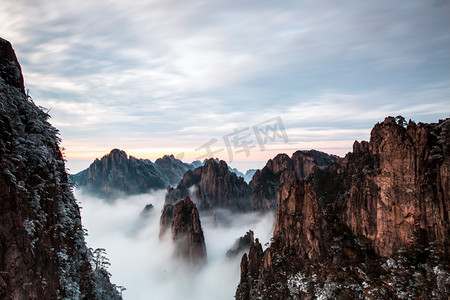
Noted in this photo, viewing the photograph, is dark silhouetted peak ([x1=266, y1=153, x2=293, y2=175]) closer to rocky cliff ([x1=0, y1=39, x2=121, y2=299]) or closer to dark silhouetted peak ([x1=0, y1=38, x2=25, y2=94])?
rocky cliff ([x1=0, y1=39, x2=121, y2=299])

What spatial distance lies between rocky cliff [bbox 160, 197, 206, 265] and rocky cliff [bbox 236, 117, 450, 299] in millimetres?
62733

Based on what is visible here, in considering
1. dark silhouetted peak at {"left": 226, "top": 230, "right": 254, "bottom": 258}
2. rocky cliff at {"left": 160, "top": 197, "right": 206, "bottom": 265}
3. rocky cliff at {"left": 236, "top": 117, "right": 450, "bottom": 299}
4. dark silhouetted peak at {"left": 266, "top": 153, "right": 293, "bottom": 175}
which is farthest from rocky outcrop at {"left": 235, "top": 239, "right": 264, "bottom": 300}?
dark silhouetted peak at {"left": 266, "top": 153, "right": 293, "bottom": 175}

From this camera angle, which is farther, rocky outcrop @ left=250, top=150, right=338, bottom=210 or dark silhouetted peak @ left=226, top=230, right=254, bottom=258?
rocky outcrop @ left=250, top=150, right=338, bottom=210

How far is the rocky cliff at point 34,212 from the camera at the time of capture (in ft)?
48.7

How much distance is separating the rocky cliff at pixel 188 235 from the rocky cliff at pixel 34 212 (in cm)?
10457

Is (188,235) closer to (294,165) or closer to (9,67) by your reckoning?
(294,165)

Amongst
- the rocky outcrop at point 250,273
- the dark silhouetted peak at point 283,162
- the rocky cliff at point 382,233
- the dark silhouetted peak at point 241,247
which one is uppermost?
the dark silhouetted peak at point 283,162

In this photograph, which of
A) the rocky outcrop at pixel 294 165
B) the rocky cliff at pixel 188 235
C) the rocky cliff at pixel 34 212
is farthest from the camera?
the rocky outcrop at pixel 294 165

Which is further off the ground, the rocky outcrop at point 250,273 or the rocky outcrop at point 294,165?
the rocky outcrop at point 294,165

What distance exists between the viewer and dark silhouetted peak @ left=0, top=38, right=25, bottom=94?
19.0 m

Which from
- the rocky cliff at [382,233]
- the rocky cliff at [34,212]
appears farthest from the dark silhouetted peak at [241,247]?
the rocky cliff at [34,212]

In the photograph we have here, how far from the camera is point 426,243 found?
39.1 meters

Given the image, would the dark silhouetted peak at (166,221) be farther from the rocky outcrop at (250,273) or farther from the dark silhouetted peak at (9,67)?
the dark silhouetted peak at (9,67)

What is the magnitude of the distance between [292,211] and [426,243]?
97.5 feet
